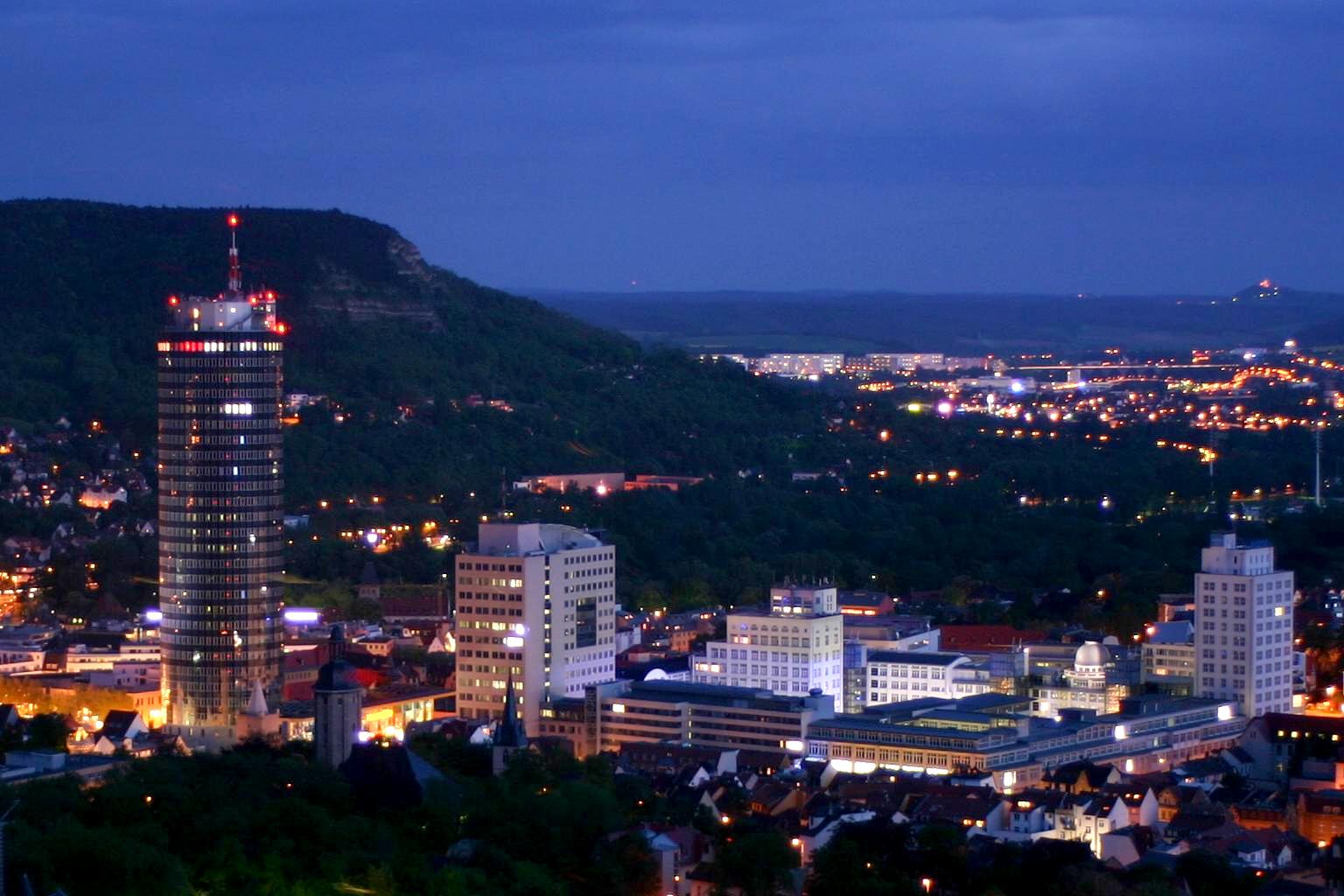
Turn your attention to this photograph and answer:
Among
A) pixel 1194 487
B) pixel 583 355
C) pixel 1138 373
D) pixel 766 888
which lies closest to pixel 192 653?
pixel 766 888

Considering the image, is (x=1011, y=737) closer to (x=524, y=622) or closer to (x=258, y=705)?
(x=524, y=622)

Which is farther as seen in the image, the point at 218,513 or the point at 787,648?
the point at 787,648

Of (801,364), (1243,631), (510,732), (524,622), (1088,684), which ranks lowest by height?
(1088,684)

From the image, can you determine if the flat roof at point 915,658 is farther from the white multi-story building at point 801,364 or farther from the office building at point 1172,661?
the white multi-story building at point 801,364

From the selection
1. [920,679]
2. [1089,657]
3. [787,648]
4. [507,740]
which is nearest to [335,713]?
[507,740]

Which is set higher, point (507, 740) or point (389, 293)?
point (389, 293)

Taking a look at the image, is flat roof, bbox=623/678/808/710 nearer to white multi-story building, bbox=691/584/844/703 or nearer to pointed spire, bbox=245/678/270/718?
white multi-story building, bbox=691/584/844/703

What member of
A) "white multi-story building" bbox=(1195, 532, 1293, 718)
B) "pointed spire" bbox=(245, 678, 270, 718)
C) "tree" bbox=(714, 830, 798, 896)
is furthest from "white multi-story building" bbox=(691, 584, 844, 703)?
"tree" bbox=(714, 830, 798, 896)
